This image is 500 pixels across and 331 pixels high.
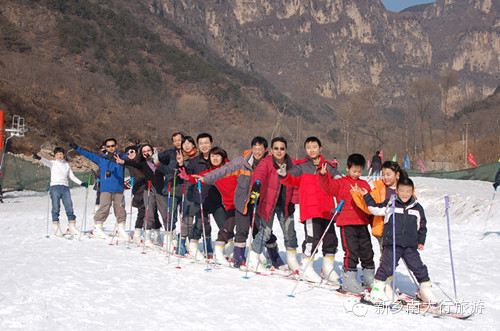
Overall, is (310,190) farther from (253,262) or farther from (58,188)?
(58,188)

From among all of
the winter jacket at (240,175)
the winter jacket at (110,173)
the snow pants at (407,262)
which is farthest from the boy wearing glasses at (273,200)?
the winter jacket at (110,173)

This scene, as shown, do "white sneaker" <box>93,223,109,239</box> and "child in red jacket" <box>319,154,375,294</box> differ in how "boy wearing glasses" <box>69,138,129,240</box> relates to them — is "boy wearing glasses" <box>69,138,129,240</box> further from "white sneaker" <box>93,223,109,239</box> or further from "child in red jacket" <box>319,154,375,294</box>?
"child in red jacket" <box>319,154,375,294</box>

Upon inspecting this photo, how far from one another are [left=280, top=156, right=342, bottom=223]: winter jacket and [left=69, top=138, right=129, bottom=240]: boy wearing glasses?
4205 mm

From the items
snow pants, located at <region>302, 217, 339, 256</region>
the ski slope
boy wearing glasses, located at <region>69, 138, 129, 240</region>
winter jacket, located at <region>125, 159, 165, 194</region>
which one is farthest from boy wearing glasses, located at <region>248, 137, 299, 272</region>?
boy wearing glasses, located at <region>69, 138, 129, 240</region>

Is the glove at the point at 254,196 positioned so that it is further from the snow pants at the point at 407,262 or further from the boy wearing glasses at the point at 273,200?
the snow pants at the point at 407,262

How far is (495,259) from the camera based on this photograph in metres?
8.51

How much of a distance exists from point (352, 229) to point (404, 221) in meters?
0.68

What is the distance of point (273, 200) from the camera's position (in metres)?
6.04

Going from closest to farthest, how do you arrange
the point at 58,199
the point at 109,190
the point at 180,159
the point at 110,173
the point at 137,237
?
1. the point at 180,159
2. the point at 137,237
3. the point at 110,173
4. the point at 109,190
5. the point at 58,199

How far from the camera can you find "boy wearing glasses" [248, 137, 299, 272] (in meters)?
6.01

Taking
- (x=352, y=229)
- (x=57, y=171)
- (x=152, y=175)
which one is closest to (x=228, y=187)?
(x=152, y=175)

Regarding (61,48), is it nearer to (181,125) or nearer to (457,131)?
(181,125)

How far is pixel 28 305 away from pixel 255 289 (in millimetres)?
2344

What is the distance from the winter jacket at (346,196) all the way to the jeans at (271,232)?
0.94 m
